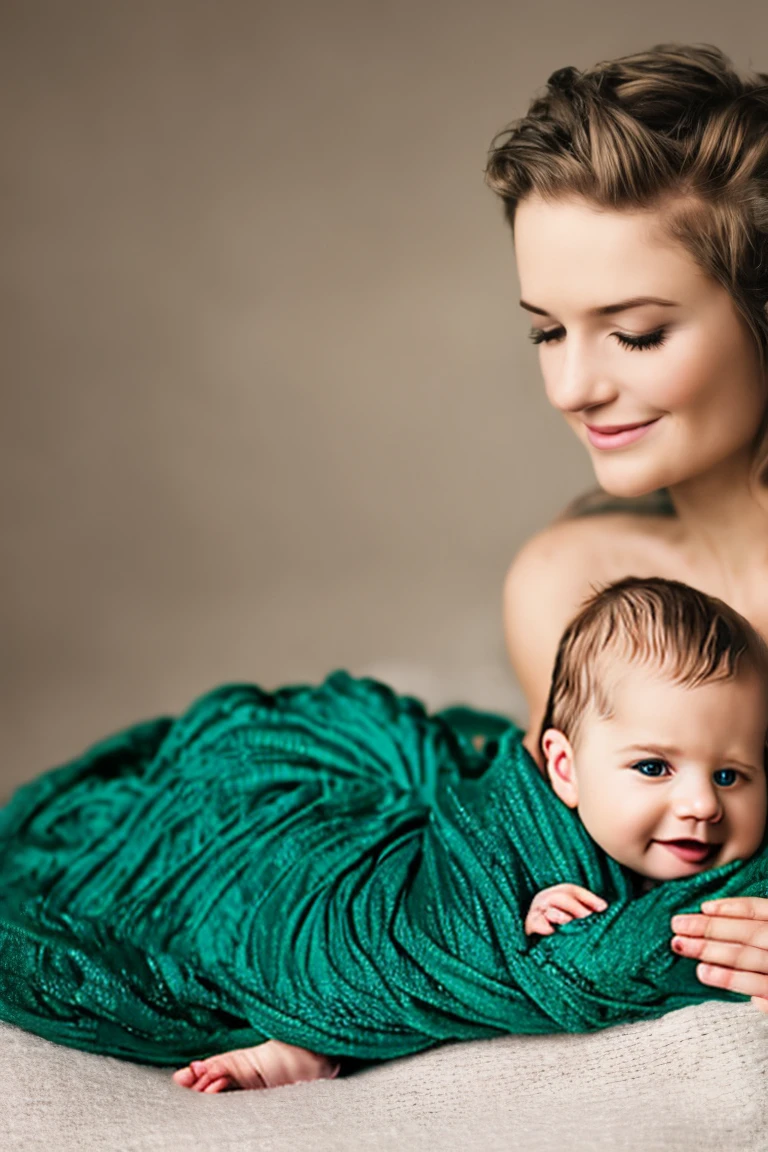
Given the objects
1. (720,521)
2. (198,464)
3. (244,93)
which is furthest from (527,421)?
(198,464)

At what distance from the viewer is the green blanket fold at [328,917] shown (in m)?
Answer: 1.09

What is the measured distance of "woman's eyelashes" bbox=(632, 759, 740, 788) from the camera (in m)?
1.07

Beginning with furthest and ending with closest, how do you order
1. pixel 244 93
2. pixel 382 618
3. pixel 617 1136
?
pixel 382 618, pixel 244 93, pixel 617 1136

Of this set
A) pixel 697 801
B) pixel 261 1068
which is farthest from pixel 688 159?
pixel 261 1068

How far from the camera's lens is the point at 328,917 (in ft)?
3.90

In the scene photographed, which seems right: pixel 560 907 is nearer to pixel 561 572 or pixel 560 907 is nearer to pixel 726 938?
pixel 726 938

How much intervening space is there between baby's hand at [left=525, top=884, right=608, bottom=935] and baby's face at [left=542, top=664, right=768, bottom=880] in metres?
0.04

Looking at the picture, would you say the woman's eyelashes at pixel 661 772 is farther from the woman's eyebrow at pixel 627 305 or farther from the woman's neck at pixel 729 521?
the woman's eyebrow at pixel 627 305

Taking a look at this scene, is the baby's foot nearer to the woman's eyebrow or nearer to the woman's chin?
the woman's chin

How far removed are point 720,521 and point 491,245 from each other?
1.11 feet

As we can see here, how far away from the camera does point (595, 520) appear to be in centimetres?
124

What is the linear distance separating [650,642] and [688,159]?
1.19ft

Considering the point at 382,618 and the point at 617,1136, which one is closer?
the point at 617,1136

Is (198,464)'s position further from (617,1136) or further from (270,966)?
(617,1136)
